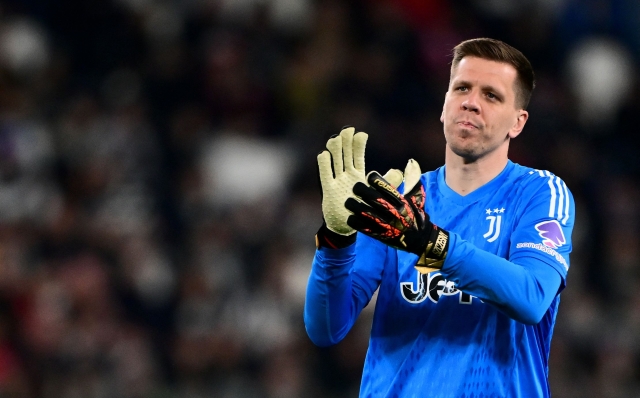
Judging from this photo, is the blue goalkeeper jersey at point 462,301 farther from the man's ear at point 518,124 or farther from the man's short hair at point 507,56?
the man's short hair at point 507,56

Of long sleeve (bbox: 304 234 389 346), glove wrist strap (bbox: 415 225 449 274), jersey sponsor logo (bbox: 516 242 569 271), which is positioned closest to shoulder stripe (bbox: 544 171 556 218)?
jersey sponsor logo (bbox: 516 242 569 271)

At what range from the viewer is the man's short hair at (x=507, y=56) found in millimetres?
3555

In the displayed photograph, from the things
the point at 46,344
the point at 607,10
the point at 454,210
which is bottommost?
the point at 46,344

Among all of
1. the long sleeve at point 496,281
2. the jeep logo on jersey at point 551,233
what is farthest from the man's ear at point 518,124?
the long sleeve at point 496,281

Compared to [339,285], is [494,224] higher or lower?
higher

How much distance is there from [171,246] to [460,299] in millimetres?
5761

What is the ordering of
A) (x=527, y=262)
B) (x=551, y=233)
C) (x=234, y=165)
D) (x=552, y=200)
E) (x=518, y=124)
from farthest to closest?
(x=234, y=165), (x=518, y=124), (x=552, y=200), (x=551, y=233), (x=527, y=262)

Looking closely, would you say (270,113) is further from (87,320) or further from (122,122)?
(87,320)

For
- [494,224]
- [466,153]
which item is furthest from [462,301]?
[466,153]

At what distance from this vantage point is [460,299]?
3.33 m

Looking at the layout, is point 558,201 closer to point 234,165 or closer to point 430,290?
point 430,290

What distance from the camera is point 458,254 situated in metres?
2.99

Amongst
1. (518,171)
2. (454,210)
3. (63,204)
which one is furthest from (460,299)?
(63,204)

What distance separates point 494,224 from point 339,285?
593 mm
